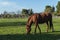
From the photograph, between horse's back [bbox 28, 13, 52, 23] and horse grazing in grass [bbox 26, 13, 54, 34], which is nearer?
horse grazing in grass [bbox 26, 13, 54, 34]

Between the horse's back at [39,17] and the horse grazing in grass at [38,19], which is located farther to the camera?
the horse's back at [39,17]

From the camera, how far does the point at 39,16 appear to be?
69.8 feet

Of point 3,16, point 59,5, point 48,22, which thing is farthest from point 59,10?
point 48,22

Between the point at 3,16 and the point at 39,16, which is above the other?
the point at 39,16

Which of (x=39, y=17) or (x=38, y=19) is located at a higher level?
(x=39, y=17)

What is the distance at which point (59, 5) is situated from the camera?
140125 mm

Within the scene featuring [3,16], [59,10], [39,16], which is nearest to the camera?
[39,16]

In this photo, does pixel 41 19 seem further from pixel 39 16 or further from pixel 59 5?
pixel 59 5

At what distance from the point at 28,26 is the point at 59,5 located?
122m
